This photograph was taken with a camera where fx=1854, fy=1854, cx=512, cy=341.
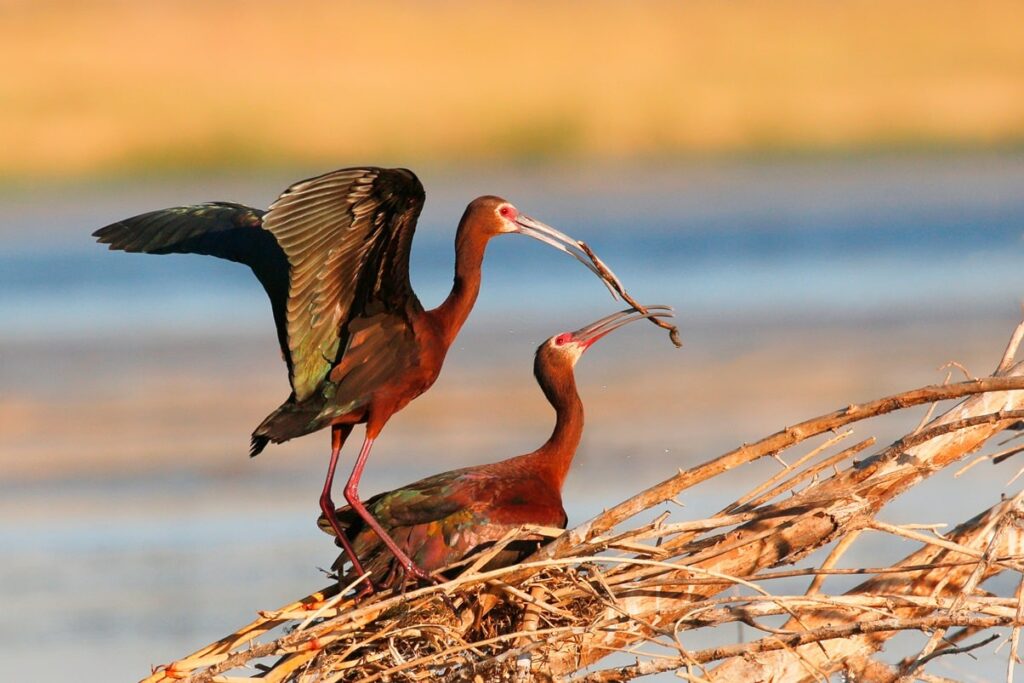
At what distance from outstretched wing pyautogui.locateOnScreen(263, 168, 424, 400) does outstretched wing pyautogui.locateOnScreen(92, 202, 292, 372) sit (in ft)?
1.83

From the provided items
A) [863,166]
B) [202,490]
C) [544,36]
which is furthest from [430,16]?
[202,490]

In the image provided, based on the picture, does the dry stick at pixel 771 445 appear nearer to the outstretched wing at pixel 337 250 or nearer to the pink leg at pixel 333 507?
the pink leg at pixel 333 507

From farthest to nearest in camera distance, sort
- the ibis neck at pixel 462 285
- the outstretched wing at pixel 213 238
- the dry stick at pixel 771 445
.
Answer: the outstretched wing at pixel 213 238 < the ibis neck at pixel 462 285 < the dry stick at pixel 771 445

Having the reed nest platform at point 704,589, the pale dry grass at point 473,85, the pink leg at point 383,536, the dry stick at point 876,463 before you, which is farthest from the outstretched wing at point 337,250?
the pale dry grass at point 473,85

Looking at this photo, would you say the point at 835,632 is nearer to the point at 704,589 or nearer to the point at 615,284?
the point at 704,589

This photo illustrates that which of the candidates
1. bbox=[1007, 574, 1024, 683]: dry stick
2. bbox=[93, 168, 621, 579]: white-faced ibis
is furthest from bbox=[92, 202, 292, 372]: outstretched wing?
bbox=[1007, 574, 1024, 683]: dry stick

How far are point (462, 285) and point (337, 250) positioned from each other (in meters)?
0.76

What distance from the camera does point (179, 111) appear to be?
1172 inches

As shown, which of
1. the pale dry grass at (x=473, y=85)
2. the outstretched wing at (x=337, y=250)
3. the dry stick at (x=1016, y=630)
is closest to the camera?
the dry stick at (x=1016, y=630)

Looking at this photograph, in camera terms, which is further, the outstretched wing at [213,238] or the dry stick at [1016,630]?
the outstretched wing at [213,238]

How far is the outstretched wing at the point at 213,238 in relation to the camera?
7.03 metres

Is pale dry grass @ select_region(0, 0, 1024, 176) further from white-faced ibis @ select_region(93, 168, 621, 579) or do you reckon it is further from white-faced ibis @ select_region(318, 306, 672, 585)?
white-faced ibis @ select_region(318, 306, 672, 585)

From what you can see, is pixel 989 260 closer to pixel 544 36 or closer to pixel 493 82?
pixel 493 82

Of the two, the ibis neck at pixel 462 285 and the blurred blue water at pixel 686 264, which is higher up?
the blurred blue water at pixel 686 264
